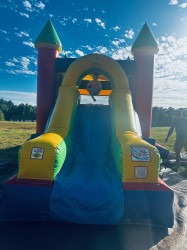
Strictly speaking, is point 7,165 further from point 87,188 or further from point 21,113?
point 21,113

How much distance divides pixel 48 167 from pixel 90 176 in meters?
0.65

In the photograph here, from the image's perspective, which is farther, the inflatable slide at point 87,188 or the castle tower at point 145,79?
the castle tower at point 145,79

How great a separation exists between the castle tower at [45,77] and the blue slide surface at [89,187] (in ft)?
7.41

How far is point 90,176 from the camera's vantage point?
141 inches

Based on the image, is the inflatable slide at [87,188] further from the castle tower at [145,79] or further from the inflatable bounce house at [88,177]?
the castle tower at [145,79]

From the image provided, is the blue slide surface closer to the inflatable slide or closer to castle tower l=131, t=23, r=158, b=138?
the inflatable slide

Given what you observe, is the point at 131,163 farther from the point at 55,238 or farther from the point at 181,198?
the point at 181,198

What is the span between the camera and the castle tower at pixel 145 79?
21.2 ft

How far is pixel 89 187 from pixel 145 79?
158 inches

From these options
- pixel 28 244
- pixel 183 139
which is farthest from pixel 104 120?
pixel 28 244

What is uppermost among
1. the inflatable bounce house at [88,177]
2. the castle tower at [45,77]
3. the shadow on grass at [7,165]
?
the castle tower at [45,77]

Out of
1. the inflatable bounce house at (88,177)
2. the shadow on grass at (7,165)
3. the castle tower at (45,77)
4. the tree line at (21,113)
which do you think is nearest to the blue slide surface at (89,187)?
the inflatable bounce house at (88,177)

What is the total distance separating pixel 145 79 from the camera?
21.3 feet

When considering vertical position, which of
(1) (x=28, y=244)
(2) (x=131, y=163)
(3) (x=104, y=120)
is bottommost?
(1) (x=28, y=244)
